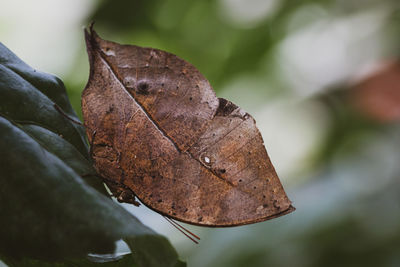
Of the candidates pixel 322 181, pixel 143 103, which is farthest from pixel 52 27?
pixel 143 103

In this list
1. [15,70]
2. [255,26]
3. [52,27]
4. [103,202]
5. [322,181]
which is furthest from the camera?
[255,26]

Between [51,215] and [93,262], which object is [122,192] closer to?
[93,262]

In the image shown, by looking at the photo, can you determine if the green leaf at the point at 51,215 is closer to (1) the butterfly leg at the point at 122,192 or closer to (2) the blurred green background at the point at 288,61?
(1) the butterfly leg at the point at 122,192

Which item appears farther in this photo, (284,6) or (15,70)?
(284,6)

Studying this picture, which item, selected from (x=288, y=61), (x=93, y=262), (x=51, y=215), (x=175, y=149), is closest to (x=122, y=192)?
(x=175, y=149)

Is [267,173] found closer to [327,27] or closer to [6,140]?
[6,140]

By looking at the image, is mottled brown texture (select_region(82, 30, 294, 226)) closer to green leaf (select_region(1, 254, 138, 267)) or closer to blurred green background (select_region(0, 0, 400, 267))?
green leaf (select_region(1, 254, 138, 267))

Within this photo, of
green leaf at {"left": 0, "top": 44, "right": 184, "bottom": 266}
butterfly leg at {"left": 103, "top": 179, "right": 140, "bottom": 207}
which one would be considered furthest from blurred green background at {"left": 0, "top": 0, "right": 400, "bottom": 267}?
green leaf at {"left": 0, "top": 44, "right": 184, "bottom": 266}
